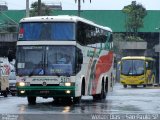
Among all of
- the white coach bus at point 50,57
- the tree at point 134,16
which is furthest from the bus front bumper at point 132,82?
the white coach bus at point 50,57

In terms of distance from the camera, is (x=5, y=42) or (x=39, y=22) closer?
(x=39, y=22)

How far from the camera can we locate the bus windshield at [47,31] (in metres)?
25.8

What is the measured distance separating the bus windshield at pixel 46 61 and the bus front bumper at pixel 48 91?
563mm

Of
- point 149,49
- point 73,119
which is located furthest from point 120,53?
point 73,119

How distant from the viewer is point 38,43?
25.7m

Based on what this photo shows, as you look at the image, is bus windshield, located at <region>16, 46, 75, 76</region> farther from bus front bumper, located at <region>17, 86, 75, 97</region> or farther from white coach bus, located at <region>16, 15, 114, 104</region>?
bus front bumper, located at <region>17, 86, 75, 97</region>

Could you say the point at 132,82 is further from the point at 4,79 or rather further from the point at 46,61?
the point at 46,61

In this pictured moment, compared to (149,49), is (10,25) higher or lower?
higher

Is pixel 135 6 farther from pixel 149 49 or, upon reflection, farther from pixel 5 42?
pixel 5 42

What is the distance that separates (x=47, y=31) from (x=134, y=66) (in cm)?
3994

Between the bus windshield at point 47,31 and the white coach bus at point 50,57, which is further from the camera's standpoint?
the bus windshield at point 47,31

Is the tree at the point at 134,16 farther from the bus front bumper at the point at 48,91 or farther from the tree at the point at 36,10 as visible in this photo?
the bus front bumper at the point at 48,91

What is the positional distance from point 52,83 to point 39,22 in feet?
8.48

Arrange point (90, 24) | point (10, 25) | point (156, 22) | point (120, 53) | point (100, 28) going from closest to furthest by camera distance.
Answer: point (90, 24)
point (100, 28)
point (10, 25)
point (120, 53)
point (156, 22)
